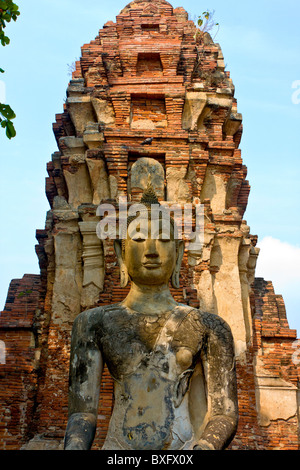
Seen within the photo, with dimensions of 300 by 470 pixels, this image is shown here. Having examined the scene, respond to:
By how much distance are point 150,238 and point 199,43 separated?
8785 mm

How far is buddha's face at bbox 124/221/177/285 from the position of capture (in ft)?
17.6

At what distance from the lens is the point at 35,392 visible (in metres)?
10.5

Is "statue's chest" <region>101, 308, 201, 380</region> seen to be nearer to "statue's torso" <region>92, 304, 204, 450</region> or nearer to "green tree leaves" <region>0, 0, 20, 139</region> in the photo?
"statue's torso" <region>92, 304, 204, 450</region>

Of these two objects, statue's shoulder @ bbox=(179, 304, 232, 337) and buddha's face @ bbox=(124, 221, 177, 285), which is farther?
buddha's face @ bbox=(124, 221, 177, 285)

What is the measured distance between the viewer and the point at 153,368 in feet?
16.2

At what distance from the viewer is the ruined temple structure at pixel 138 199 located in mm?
10375

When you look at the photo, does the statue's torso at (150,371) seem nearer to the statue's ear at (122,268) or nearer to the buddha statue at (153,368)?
the buddha statue at (153,368)

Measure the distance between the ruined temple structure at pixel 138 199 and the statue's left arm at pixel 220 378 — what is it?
4222mm

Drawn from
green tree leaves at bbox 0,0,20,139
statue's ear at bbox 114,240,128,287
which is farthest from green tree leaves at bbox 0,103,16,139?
statue's ear at bbox 114,240,128,287

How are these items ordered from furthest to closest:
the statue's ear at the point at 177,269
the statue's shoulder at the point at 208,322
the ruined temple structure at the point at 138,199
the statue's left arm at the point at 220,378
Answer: the ruined temple structure at the point at 138,199, the statue's ear at the point at 177,269, the statue's shoulder at the point at 208,322, the statue's left arm at the point at 220,378

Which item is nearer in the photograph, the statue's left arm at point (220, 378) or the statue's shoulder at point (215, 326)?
the statue's left arm at point (220, 378)

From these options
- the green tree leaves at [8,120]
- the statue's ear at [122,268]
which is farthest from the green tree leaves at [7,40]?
the statue's ear at [122,268]

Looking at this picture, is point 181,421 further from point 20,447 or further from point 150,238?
point 20,447

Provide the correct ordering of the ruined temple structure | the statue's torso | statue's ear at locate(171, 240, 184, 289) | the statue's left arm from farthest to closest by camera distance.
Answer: the ruined temple structure → statue's ear at locate(171, 240, 184, 289) → the statue's left arm → the statue's torso
